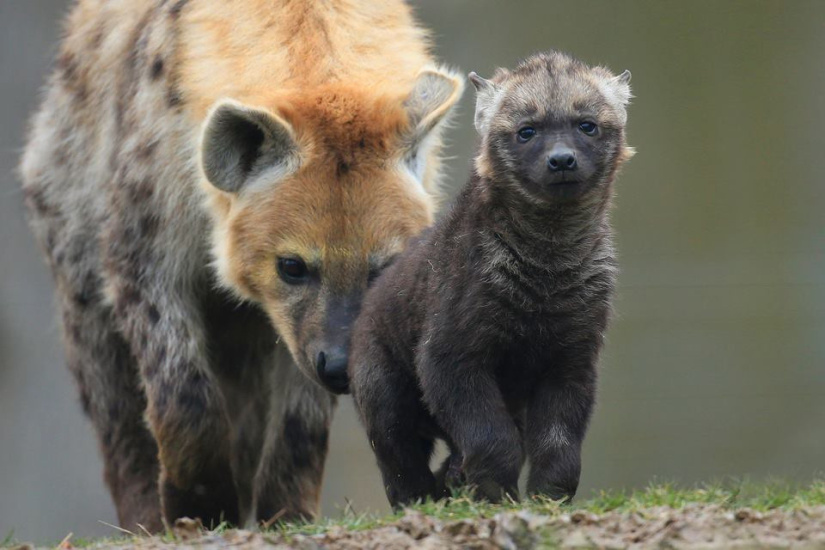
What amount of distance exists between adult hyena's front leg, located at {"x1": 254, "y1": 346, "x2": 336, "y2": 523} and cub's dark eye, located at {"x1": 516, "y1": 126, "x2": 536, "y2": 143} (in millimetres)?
1460

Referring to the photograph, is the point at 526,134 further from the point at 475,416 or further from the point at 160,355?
the point at 160,355

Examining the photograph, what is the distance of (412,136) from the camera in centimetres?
443

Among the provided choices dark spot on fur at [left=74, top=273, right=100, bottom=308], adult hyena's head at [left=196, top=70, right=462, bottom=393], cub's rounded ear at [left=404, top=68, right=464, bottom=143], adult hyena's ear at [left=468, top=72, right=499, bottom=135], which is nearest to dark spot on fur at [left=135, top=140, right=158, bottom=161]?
adult hyena's head at [left=196, top=70, right=462, bottom=393]

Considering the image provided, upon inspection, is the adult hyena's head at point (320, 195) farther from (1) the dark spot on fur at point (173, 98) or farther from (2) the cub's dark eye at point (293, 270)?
(1) the dark spot on fur at point (173, 98)

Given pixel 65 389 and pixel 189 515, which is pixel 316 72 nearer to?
pixel 189 515

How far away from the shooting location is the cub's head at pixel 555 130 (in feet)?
12.0

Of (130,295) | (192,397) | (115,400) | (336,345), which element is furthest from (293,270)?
(115,400)

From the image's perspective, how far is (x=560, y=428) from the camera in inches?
141

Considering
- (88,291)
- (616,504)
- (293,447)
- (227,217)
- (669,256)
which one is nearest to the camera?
(616,504)

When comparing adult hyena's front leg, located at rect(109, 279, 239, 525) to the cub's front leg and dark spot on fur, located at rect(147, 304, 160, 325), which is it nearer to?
dark spot on fur, located at rect(147, 304, 160, 325)

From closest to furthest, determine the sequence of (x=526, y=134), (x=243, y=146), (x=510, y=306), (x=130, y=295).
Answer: (x=510, y=306) → (x=526, y=134) → (x=243, y=146) → (x=130, y=295)

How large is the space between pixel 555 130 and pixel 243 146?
1126 mm

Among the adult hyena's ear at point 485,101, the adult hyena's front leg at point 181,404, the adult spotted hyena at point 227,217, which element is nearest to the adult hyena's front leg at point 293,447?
the adult spotted hyena at point 227,217

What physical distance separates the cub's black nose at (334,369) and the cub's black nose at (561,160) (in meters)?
0.86
